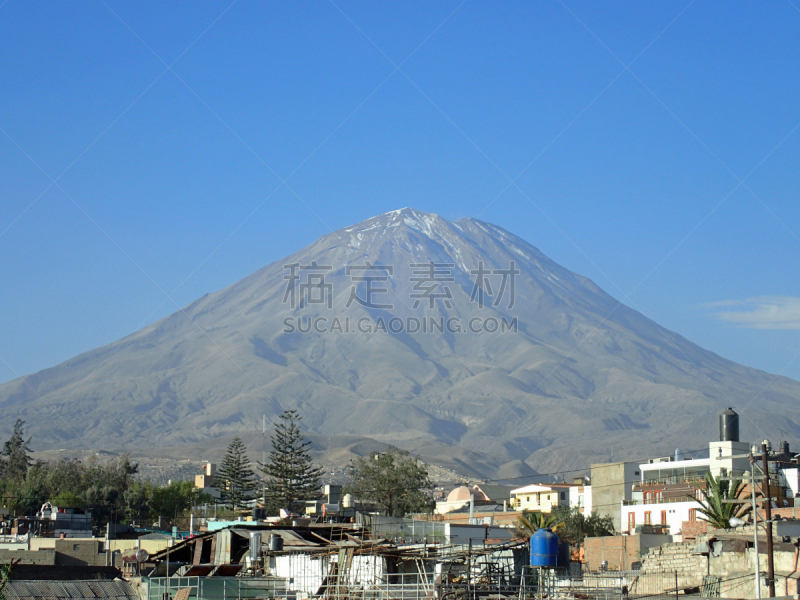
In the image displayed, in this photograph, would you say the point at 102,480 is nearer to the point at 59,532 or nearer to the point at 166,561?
the point at 59,532

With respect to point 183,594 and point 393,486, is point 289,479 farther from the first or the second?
point 183,594

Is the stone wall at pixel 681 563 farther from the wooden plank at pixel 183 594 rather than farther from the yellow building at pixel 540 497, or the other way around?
the yellow building at pixel 540 497

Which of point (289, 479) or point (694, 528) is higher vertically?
point (289, 479)

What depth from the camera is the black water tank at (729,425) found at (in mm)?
74188

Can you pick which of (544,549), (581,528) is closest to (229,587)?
(544,549)

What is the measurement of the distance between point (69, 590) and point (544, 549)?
1372cm

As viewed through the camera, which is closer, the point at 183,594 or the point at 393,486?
the point at 183,594

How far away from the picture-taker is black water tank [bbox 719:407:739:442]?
74.2 meters

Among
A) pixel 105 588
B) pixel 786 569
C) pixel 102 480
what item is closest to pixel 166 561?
pixel 105 588

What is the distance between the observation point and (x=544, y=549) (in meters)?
28.2

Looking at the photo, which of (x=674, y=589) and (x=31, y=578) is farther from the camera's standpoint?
(x=31, y=578)

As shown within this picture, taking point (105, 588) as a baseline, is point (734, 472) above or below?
above

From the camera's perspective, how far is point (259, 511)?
43500mm

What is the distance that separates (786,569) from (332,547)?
12.5m
